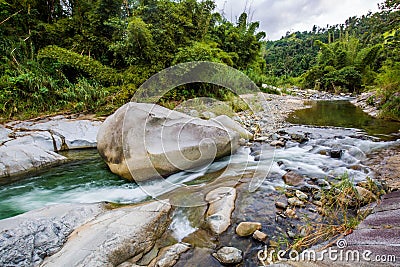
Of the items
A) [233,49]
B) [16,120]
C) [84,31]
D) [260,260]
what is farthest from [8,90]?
[233,49]

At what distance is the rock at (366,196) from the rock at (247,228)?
1.13m

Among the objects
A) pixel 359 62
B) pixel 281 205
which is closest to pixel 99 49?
pixel 281 205

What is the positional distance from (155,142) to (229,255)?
6.56ft

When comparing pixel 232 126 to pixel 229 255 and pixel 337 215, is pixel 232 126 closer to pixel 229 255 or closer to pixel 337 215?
pixel 337 215

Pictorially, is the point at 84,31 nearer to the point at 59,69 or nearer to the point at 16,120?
the point at 59,69

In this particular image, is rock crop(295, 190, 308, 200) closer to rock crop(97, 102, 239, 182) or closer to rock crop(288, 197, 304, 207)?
rock crop(288, 197, 304, 207)

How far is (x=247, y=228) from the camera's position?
2.00m

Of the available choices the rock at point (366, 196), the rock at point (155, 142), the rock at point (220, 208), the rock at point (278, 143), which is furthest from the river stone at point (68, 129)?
the rock at point (366, 196)

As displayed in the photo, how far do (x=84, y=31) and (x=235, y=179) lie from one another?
8767 millimetres

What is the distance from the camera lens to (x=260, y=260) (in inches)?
66.1

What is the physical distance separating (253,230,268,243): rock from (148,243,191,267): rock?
58cm

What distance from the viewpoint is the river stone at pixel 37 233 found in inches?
66.1

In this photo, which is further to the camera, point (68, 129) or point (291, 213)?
point (68, 129)

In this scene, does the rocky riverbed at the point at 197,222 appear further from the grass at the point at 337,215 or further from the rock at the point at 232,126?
the rock at the point at 232,126
